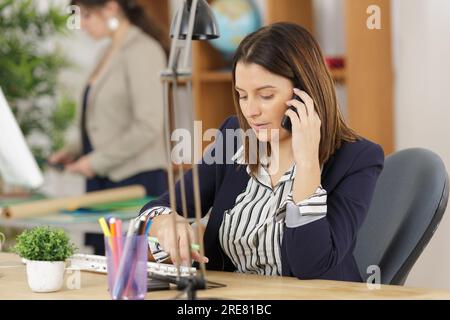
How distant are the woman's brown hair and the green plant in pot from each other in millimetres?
641

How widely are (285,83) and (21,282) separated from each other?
0.81 metres

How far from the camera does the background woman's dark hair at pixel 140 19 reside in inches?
191

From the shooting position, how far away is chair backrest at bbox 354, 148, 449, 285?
2395 mm

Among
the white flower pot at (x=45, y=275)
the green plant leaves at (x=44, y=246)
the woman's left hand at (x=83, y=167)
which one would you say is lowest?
the woman's left hand at (x=83, y=167)

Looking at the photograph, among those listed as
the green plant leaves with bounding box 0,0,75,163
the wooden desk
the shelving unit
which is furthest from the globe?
the wooden desk

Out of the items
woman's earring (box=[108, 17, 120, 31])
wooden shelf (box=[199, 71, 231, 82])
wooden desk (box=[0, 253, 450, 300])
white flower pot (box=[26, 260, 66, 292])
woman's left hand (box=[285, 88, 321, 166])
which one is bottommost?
wooden desk (box=[0, 253, 450, 300])

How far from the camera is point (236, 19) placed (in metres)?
4.53

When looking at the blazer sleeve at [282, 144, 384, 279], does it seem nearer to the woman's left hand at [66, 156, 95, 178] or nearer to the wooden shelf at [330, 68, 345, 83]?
the wooden shelf at [330, 68, 345, 83]

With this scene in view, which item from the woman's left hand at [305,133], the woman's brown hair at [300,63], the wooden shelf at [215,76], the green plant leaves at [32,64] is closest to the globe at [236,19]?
the wooden shelf at [215,76]

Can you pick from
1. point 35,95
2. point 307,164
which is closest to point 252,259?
point 307,164

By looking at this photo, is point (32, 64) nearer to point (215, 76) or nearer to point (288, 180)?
point (215, 76)

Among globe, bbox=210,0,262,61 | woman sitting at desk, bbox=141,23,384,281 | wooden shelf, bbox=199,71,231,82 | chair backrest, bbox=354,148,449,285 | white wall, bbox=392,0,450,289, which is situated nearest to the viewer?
woman sitting at desk, bbox=141,23,384,281

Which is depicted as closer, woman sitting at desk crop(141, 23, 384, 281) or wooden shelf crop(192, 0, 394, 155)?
woman sitting at desk crop(141, 23, 384, 281)

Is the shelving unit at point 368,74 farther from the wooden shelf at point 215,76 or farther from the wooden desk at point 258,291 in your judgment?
the wooden desk at point 258,291
